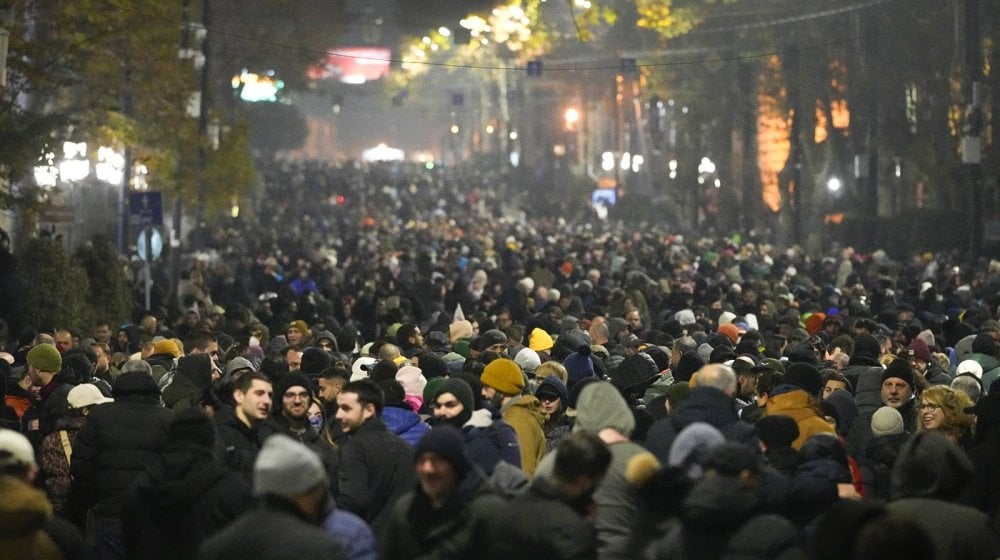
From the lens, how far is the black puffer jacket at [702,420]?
8.66 m

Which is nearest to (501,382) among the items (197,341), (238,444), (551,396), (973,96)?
(551,396)

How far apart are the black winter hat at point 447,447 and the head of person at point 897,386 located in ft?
17.2

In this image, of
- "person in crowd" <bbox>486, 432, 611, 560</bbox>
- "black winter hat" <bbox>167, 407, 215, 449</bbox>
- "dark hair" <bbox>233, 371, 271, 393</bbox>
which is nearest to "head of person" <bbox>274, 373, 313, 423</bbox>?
"dark hair" <bbox>233, 371, 271, 393</bbox>

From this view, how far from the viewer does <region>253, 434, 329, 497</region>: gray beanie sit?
6.01 meters

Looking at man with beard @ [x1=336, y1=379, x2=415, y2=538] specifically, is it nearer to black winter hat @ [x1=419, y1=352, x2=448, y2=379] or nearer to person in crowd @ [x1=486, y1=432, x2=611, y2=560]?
person in crowd @ [x1=486, y1=432, x2=611, y2=560]

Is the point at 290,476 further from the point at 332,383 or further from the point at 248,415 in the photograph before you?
the point at 332,383

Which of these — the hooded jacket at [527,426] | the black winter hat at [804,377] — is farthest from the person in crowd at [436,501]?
the black winter hat at [804,377]

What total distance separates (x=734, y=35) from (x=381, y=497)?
50879mm

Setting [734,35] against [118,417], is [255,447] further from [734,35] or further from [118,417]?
[734,35]

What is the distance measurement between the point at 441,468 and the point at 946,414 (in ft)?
13.9

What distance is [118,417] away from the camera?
31.9ft

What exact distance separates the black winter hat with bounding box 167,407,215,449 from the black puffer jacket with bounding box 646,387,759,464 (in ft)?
7.16

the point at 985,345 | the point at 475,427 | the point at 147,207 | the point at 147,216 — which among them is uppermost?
the point at 147,207

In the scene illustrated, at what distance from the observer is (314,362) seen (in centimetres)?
1357
